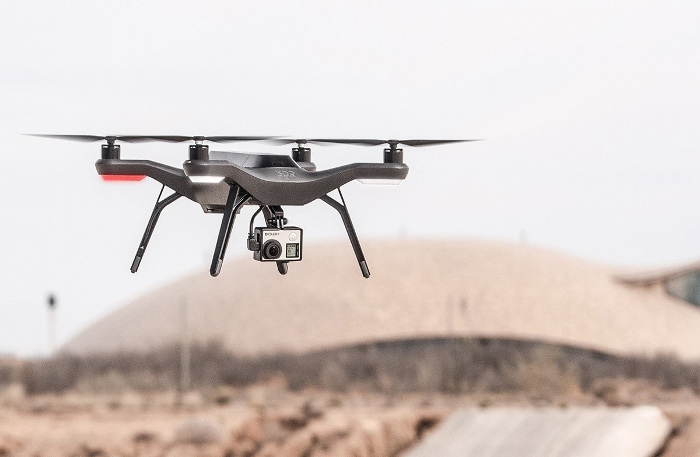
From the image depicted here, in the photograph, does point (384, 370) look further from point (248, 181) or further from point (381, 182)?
point (248, 181)

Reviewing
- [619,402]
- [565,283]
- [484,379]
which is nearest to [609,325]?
[565,283]

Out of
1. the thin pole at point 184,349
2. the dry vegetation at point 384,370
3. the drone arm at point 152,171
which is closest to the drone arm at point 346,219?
the drone arm at point 152,171

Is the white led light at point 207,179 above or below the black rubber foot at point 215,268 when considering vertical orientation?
above

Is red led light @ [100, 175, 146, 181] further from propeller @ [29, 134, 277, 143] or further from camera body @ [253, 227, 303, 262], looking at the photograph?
camera body @ [253, 227, 303, 262]

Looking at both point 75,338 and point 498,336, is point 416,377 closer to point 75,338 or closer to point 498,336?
point 498,336

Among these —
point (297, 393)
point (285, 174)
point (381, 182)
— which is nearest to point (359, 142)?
point (381, 182)

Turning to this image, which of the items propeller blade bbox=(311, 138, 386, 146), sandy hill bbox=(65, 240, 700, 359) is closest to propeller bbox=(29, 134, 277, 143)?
propeller blade bbox=(311, 138, 386, 146)

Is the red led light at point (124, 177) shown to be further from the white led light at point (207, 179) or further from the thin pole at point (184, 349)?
the thin pole at point (184, 349)
